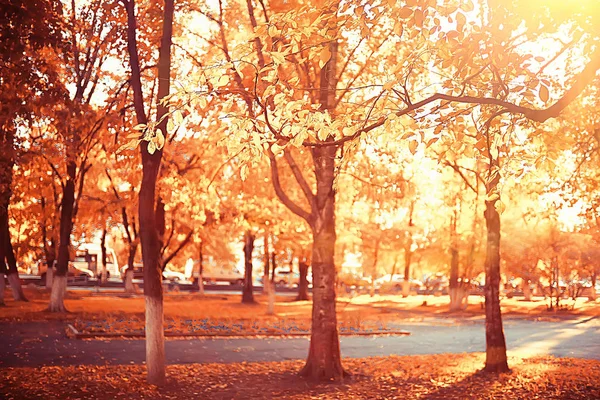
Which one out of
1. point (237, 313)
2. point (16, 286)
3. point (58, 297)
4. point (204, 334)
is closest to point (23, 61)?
point (204, 334)

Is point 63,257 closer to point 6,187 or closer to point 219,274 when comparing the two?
point 6,187

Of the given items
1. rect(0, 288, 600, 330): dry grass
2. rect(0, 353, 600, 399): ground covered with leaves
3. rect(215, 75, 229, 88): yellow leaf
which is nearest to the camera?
rect(215, 75, 229, 88): yellow leaf

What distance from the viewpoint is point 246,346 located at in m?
18.5

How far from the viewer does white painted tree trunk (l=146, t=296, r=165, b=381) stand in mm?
11234

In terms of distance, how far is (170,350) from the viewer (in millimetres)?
16844

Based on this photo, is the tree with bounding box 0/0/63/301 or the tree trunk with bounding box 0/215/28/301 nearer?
the tree with bounding box 0/0/63/301

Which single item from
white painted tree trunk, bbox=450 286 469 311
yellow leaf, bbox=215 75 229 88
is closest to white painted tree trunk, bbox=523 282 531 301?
white painted tree trunk, bbox=450 286 469 311

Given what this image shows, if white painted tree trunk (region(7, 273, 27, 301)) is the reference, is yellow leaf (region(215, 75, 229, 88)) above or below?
above

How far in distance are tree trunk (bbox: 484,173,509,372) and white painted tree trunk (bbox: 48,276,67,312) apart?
1801cm

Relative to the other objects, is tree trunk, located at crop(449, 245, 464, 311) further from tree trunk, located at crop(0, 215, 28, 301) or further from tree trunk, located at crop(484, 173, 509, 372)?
tree trunk, located at crop(0, 215, 28, 301)

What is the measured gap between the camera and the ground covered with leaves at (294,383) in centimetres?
1065

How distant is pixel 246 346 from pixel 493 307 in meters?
7.37

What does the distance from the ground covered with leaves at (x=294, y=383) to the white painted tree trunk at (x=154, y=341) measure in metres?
0.30

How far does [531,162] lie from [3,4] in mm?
9783
